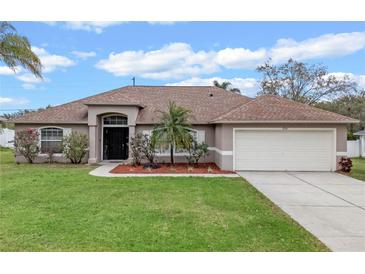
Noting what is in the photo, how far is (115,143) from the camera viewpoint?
67.6 ft

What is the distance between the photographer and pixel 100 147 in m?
20.0

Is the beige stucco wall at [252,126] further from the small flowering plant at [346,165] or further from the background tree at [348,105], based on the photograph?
the background tree at [348,105]

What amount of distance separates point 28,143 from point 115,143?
16.4 ft

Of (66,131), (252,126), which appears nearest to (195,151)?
(252,126)

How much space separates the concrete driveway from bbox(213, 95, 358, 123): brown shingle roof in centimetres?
260

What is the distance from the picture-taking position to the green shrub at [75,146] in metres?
18.6

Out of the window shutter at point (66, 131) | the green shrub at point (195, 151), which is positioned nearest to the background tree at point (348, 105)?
the green shrub at point (195, 151)

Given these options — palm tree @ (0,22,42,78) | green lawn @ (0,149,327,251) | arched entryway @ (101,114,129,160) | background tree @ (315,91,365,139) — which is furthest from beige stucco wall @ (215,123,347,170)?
background tree @ (315,91,365,139)

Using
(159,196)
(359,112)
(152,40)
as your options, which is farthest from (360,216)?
(359,112)

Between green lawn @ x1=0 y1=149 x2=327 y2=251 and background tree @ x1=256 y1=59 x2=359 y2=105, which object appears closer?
green lawn @ x1=0 y1=149 x2=327 y2=251

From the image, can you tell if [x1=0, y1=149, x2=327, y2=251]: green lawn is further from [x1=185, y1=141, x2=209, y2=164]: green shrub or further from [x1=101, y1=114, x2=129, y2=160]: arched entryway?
[x1=101, y1=114, x2=129, y2=160]: arched entryway

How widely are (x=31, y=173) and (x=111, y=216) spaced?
28.6ft

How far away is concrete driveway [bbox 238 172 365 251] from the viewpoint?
245 inches
